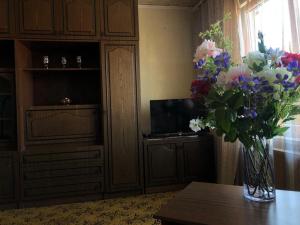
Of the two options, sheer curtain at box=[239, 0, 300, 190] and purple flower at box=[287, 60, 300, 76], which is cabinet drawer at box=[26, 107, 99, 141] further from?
purple flower at box=[287, 60, 300, 76]

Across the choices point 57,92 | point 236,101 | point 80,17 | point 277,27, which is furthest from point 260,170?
point 57,92

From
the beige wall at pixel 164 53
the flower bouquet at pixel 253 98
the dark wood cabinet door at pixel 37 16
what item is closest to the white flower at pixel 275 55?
the flower bouquet at pixel 253 98

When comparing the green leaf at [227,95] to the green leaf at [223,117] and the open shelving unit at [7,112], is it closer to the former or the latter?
the green leaf at [223,117]

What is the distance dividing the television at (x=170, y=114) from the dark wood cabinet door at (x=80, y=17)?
1.28 m

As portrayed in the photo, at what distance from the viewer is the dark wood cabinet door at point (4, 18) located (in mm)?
2988

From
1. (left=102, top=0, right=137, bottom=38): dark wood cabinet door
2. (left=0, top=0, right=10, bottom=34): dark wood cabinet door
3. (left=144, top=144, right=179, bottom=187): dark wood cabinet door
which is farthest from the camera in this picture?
(left=144, top=144, right=179, bottom=187): dark wood cabinet door

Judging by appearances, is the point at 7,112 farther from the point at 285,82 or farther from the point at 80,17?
the point at 285,82

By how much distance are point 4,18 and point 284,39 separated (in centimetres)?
302

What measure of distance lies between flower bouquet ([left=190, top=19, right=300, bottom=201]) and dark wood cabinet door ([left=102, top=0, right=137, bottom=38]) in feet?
7.71

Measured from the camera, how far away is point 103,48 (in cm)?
324

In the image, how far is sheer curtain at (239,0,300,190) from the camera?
91.8 inches

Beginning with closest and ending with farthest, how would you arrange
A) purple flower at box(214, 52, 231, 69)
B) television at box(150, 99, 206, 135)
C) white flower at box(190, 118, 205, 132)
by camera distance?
purple flower at box(214, 52, 231, 69) < white flower at box(190, 118, 205, 132) < television at box(150, 99, 206, 135)

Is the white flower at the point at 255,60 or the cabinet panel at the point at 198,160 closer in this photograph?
the white flower at the point at 255,60

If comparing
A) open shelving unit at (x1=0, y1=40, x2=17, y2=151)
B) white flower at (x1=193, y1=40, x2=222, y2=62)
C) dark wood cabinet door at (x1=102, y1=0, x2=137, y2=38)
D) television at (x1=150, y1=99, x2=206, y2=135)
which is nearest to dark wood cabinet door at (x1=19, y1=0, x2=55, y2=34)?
open shelving unit at (x1=0, y1=40, x2=17, y2=151)
